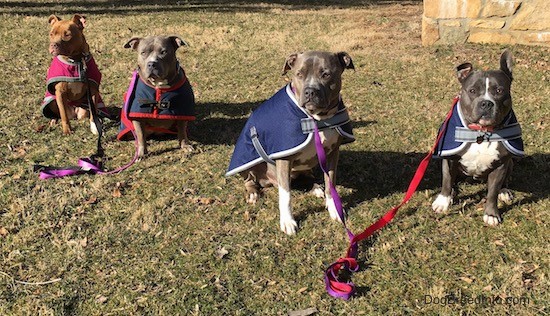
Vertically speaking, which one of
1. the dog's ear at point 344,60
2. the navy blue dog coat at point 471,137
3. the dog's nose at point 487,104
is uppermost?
the dog's ear at point 344,60

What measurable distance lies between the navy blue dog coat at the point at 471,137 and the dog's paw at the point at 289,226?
1.59m

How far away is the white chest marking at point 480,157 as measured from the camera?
472cm

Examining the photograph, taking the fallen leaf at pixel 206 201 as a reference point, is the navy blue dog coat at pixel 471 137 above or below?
above

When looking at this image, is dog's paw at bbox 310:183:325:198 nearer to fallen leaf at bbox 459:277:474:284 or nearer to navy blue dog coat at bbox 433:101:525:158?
navy blue dog coat at bbox 433:101:525:158

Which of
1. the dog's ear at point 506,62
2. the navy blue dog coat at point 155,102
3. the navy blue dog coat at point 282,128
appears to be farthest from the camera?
the navy blue dog coat at point 155,102

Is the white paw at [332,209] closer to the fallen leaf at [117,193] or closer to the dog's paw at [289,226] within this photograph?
the dog's paw at [289,226]

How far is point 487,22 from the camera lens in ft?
35.4

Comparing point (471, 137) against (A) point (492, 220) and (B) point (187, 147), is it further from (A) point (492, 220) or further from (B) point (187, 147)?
(B) point (187, 147)

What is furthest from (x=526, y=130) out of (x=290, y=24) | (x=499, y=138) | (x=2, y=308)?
(x=290, y=24)

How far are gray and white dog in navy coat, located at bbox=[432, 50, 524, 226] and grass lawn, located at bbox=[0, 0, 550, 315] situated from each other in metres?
0.55

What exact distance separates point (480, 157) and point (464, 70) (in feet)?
2.85

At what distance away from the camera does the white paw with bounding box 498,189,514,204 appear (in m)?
5.41

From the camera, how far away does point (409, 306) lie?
13.6ft

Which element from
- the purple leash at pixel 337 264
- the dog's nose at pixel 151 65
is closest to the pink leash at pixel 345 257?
the purple leash at pixel 337 264
